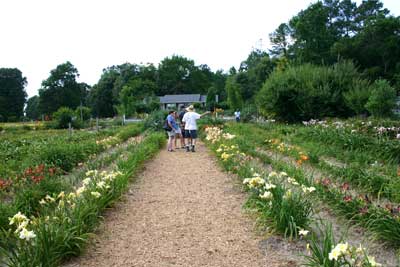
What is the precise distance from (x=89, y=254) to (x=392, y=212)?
3175 millimetres

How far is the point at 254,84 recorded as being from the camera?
50.9 meters

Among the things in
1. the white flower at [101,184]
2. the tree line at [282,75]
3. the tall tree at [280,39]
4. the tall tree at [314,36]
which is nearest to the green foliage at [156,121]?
the tree line at [282,75]

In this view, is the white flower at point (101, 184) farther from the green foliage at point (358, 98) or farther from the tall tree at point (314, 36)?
the tall tree at point (314, 36)

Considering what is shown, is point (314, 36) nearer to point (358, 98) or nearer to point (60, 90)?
point (358, 98)

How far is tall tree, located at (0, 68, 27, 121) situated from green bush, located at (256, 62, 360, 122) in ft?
184

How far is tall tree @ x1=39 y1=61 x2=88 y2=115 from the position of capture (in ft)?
208

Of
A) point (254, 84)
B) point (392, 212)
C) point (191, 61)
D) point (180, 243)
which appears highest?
point (191, 61)

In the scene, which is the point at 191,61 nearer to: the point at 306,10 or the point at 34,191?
the point at 306,10

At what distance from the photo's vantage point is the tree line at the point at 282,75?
20281 mm

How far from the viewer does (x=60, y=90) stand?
6450cm

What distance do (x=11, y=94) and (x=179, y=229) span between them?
232 ft

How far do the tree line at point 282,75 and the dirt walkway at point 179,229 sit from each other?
13.4 metres

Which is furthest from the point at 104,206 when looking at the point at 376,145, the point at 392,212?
the point at 376,145

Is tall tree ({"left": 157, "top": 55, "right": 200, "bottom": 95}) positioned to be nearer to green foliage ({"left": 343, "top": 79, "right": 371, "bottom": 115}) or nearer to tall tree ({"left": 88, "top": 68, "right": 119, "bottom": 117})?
tall tree ({"left": 88, "top": 68, "right": 119, "bottom": 117})
